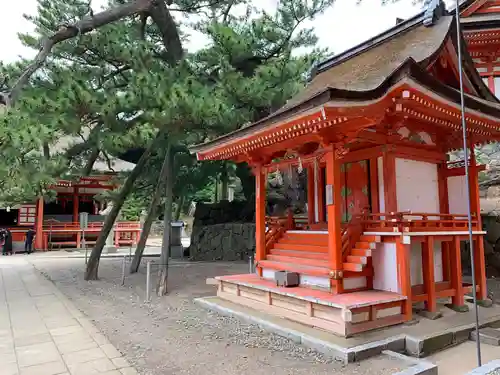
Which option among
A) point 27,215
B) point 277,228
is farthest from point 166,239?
point 27,215

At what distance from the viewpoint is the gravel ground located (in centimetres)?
425

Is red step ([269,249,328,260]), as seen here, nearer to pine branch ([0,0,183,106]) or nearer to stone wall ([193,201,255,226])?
pine branch ([0,0,183,106])

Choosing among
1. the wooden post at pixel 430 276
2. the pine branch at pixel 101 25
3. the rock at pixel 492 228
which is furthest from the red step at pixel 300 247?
the rock at pixel 492 228

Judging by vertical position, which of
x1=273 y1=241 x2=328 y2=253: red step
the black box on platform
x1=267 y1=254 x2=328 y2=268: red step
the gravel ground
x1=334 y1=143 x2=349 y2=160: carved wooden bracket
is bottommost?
the gravel ground

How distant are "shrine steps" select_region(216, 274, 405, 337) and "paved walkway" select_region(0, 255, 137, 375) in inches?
107

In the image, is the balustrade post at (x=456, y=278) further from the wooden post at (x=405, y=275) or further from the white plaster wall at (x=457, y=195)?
the wooden post at (x=405, y=275)

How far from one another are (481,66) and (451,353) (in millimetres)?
10874

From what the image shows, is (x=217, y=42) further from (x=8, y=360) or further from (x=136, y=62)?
(x=8, y=360)

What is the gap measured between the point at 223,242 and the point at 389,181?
11339 millimetres

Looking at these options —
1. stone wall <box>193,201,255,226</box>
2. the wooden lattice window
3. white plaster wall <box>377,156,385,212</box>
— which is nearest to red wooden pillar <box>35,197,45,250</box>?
the wooden lattice window

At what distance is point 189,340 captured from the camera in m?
5.28

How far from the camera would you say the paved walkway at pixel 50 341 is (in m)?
4.27

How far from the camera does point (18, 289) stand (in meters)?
9.66

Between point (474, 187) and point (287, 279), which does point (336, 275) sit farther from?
point (474, 187)
